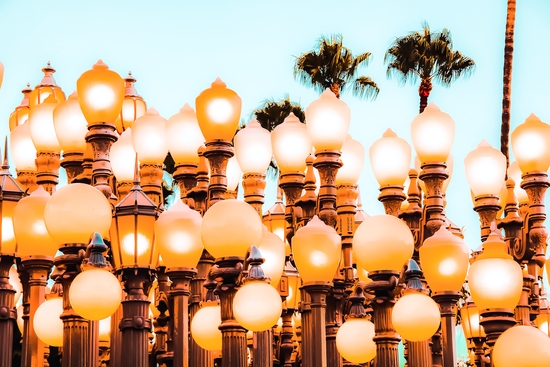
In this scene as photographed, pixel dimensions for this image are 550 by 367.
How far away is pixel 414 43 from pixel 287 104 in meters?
5.04

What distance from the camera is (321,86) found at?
31.1 meters

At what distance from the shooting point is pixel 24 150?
12.5m

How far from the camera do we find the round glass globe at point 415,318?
9.97 m

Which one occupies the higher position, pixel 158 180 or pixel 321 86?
pixel 321 86

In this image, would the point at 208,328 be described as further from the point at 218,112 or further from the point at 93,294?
the point at 218,112

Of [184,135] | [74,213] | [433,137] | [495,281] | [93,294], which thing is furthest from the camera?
[184,135]

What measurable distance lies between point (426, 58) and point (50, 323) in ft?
70.3

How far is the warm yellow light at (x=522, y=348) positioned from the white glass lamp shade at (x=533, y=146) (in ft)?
9.92

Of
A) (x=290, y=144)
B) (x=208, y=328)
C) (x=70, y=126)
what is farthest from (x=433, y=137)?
(x=70, y=126)

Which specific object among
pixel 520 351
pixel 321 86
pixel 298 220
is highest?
pixel 321 86

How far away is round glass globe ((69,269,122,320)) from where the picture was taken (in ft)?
29.0

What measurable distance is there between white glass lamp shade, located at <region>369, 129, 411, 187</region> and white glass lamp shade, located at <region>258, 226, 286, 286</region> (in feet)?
4.27

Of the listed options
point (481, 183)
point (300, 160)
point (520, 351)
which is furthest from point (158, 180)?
point (520, 351)

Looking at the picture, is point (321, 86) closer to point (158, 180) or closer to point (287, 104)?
point (287, 104)
